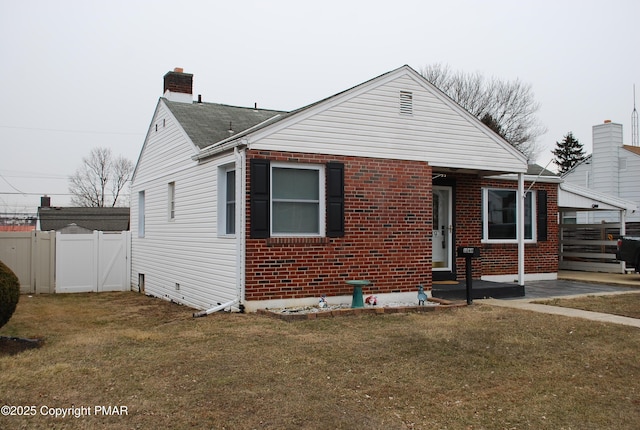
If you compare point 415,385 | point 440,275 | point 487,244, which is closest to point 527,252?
point 487,244

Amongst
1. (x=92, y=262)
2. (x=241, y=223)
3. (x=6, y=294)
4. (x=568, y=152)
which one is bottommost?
(x=92, y=262)

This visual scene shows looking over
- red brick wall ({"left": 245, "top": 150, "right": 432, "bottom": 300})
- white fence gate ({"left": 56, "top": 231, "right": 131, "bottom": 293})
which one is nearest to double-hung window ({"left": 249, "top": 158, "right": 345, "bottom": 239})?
red brick wall ({"left": 245, "top": 150, "right": 432, "bottom": 300})

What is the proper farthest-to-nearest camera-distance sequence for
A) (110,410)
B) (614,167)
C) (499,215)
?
A: (614,167) → (499,215) → (110,410)

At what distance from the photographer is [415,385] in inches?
228

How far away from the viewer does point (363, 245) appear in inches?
432

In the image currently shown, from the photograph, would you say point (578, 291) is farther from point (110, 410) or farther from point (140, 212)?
point (140, 212)

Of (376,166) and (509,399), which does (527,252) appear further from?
(509,399)

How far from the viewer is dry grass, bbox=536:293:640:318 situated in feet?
33.1

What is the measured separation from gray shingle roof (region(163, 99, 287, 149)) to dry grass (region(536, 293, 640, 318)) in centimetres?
783

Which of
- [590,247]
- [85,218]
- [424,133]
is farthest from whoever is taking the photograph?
[85,218]

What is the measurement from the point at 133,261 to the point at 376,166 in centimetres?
976

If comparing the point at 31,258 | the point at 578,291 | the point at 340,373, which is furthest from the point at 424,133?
the point at 31,258

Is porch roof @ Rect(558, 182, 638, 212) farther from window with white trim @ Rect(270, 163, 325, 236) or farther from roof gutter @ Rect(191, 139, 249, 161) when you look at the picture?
roof gutter @ Rect(191, 139, 249, 161)

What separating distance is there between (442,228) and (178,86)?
8330 millimetres
